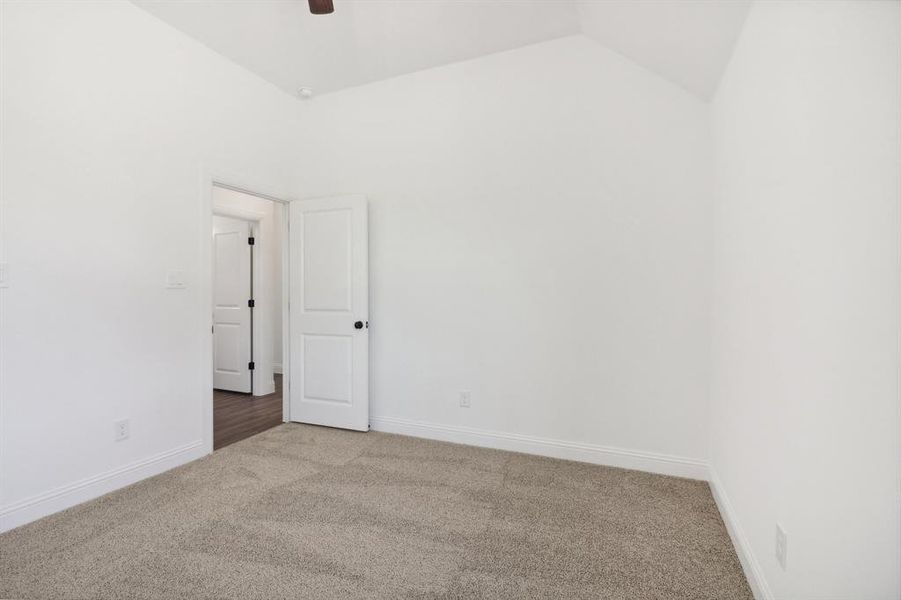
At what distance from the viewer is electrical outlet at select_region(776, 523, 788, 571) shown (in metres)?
1.38

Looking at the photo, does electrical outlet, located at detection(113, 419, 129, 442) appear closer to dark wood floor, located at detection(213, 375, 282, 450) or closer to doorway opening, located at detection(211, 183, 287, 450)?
dark wood floor, located at detection(213, 375, 282, 450)

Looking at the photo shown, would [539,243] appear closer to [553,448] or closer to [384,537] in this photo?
[553,448]

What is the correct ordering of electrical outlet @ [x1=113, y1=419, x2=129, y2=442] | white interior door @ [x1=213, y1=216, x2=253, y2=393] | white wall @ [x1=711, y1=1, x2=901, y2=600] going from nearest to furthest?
white wall @ [x1=711, y1=1, x2=901, y2=600], electrical outlet @ [x1=113, y1=419, x2=129, y2=442], white interior door @ [x1=213, y1=216, x2=253, y2=393]

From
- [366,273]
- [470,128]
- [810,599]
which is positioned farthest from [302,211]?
[810,599]

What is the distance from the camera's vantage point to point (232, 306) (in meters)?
4.95

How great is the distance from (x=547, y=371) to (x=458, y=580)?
1.62 m

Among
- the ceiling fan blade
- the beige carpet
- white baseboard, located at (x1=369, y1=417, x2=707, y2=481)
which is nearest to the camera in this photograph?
the beige carpet

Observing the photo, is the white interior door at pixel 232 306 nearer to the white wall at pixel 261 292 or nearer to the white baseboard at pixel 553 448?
the white wall at pixel 261 292

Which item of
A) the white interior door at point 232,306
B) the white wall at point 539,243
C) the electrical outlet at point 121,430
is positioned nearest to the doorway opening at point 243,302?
the white interior door at point 232,306

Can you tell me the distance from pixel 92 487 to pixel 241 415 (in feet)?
5.53

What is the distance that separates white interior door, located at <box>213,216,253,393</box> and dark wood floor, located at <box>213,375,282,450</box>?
0.24 metres

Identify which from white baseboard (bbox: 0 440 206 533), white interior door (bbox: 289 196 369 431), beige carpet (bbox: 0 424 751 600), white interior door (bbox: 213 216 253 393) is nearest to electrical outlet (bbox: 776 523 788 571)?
beige carpet (bbox: 0 424 751 600)

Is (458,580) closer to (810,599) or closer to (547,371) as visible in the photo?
(810,599)

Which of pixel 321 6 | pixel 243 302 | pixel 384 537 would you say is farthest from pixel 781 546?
pixel 243 302
